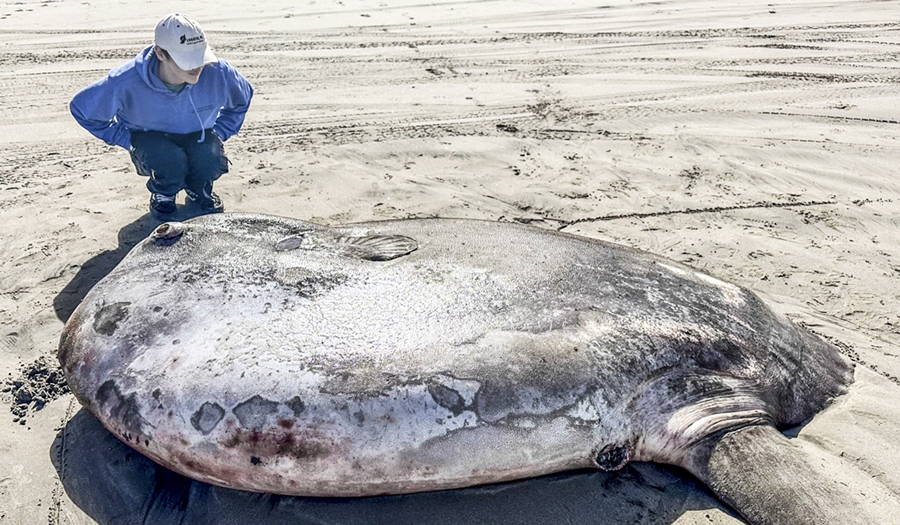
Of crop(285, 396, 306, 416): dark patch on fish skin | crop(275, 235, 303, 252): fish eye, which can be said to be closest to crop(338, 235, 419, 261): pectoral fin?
crop(275, 235, 303, 252): fish eye

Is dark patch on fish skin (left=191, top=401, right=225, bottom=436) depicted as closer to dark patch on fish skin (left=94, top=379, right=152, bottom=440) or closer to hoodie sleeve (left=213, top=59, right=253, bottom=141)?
dark patch on fish skin (left=94, top=379, right=152, bottom=440)

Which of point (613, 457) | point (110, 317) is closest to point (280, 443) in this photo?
point (110, 317)

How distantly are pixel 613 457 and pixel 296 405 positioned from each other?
1.19m

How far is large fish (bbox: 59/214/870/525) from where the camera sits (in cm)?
244

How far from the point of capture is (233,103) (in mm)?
4867

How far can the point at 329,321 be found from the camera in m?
2.69

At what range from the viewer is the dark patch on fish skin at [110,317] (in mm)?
2771

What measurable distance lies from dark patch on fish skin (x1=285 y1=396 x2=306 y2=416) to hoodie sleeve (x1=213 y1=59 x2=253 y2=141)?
2.93 meters

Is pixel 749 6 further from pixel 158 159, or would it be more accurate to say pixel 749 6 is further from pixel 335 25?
pixel 158 159

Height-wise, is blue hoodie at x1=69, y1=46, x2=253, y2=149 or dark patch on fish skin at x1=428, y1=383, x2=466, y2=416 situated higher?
blue hoodie at x1=69, y1=46, x2=253, y2=149

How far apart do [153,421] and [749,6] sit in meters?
10.6

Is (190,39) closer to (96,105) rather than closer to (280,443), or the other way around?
(96,105)

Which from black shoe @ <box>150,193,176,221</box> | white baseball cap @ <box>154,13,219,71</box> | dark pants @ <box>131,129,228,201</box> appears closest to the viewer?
white baseball cap @ <box>154,13,219,71</box>

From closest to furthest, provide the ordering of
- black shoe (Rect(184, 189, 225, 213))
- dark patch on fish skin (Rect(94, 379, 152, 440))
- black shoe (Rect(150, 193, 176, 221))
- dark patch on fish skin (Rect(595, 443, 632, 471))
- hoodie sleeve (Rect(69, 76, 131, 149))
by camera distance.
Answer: dark patch on fish skin (Rect(94, 379, 152, 440)) < dark patch on fish skin (Rect(595, 443, 632, 471)) < hoodie sleeve (Rect(69, 76, 131, 149)) < black shoe (Rect(150, 193, 176, 221)) < black shoe (Rect(184, 189, 225, 213))
